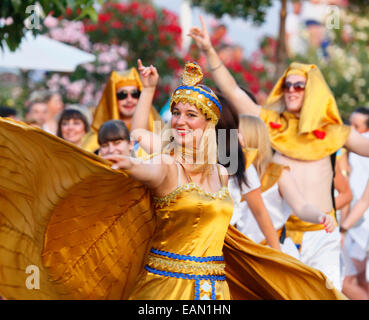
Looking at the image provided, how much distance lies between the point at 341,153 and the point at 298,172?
2153mm

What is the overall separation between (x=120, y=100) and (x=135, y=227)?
2.89 metres

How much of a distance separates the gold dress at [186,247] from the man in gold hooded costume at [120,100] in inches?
113

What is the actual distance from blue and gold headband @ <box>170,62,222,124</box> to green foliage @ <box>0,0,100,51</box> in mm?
1995

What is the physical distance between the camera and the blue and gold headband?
3.86 m

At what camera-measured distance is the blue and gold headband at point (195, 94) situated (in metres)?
3.86

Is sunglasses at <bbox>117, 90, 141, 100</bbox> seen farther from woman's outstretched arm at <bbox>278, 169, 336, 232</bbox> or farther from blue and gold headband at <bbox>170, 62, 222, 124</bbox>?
blue and gold headband at <bbox>170, 62, 222, 124</bbox>

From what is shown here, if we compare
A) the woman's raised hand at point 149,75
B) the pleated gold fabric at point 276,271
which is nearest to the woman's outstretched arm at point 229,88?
the woman's raised hand at point 149,75

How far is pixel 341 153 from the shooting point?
8227 millimetres

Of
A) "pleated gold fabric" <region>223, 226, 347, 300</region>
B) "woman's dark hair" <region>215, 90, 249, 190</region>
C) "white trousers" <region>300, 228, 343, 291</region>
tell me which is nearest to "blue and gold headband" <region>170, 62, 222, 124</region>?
"woman's dark hair" <region>215, 90, 249, 190</region>

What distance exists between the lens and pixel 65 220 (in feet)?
12.2

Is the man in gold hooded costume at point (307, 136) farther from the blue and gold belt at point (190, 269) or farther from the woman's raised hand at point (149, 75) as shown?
the blue and gold belt at point (190, 269)

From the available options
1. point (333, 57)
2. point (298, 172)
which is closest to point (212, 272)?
point (298, 172)

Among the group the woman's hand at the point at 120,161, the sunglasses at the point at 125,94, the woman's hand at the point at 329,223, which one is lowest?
the woman's hand at the point at 329,223
